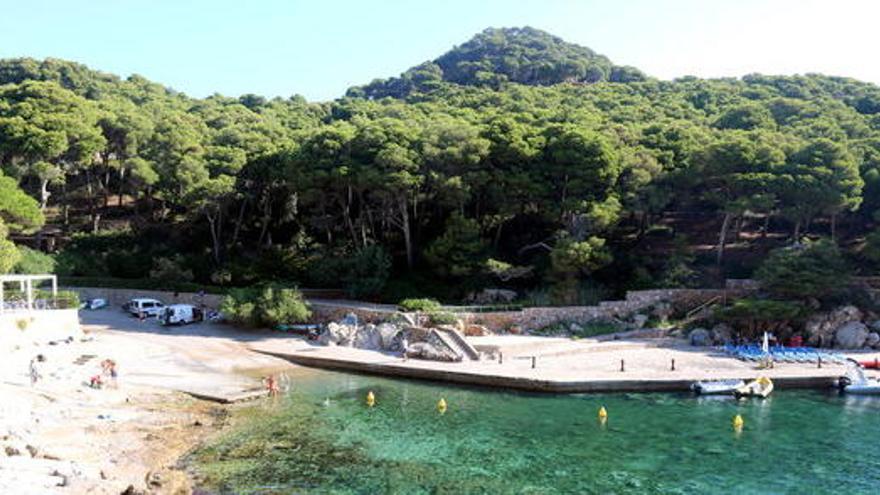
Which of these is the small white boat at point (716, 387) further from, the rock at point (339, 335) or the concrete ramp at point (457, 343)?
the rock at point (339, 335)

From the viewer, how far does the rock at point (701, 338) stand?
36.0 m

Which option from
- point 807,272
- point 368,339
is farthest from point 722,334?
point 368,339

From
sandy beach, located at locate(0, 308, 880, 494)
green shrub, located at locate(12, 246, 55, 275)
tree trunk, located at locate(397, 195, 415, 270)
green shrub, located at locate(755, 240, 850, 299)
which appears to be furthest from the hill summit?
sandy beach, located at locate(0, 308, 880, 494)

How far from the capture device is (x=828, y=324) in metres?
35.9

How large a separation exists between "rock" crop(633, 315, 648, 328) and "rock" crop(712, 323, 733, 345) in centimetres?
357

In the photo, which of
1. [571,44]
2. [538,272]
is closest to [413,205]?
[538,272]

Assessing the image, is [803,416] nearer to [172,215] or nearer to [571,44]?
[172,215]

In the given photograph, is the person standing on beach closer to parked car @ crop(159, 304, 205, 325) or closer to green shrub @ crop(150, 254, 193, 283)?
parked car @ crop(159, 304, 205, 325)

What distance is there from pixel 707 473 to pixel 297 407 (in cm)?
1470

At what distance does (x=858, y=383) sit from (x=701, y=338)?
811 cm

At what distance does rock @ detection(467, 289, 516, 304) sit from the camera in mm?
41125

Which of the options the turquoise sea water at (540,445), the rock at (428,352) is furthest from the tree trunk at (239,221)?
the turquoise sea water at (540,445)

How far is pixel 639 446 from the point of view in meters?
22.4

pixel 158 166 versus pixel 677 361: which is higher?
pixel 158 166
